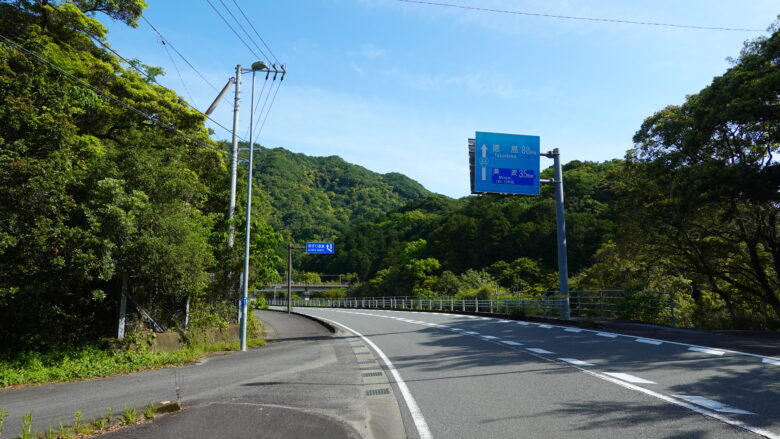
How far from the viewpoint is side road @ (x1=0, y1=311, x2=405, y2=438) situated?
5.34 m

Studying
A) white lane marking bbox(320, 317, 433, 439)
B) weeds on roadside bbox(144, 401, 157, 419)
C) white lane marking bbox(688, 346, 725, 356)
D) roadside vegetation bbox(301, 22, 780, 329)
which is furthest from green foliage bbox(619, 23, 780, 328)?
weeds on roadside bbox(144, 401, 157, 419)

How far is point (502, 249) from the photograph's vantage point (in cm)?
7519

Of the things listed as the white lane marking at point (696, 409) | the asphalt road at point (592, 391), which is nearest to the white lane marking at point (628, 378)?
the asphalt road at point (592, 391)

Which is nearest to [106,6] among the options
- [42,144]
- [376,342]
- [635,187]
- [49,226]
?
[42,144]

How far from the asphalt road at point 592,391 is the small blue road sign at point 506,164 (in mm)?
8371

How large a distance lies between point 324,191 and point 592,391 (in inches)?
6138

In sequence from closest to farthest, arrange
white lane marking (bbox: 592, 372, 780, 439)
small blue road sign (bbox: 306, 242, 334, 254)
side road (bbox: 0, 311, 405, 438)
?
white lane marking (bbox: 592, 372, 780, 439)
side road (bbox: 0, 311, 405, 438)
small blue road sign (bbox: 306, 242, 334, 254)

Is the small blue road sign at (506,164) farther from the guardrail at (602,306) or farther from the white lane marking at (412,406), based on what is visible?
the white lane marking at (412,406)

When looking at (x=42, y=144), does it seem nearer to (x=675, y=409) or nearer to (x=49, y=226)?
(x=49, y=226)

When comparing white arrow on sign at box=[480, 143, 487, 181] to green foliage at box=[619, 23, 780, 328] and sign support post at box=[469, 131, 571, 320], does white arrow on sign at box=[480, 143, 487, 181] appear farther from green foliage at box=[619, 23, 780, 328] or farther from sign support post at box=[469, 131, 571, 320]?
green foliage at box=[619, 23, 780, 328]

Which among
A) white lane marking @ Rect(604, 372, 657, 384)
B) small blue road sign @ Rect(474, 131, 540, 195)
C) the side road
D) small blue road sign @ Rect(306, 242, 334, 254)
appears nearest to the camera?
the side road

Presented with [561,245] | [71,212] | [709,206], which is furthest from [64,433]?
[709,206]

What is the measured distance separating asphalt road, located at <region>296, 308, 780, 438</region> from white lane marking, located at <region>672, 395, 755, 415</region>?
0.04ft

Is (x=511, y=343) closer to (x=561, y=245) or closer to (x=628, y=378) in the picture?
(x=628, y=378)
